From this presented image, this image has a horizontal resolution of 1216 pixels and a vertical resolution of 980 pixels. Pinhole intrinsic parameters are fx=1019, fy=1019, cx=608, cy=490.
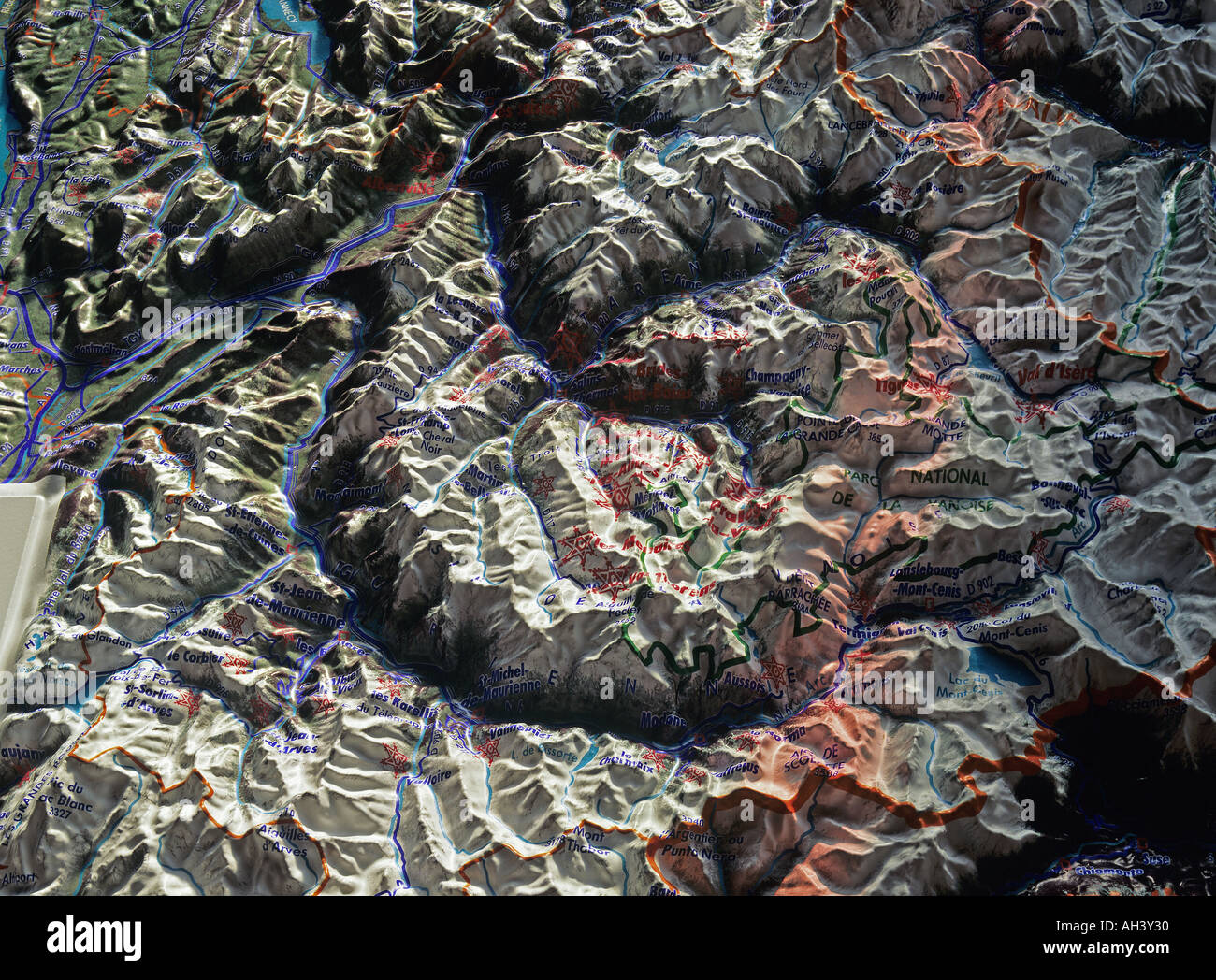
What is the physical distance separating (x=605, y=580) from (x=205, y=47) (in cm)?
757

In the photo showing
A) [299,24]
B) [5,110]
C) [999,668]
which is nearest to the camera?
[999,668]

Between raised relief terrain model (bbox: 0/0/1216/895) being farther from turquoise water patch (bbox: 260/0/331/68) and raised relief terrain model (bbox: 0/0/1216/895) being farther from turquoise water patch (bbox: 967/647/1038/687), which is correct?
turquoise water patch (bbox: 260/0/331/68)

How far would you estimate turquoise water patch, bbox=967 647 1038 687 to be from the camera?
640cm

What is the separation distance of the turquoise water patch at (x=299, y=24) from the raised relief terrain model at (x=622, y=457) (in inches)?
6.0

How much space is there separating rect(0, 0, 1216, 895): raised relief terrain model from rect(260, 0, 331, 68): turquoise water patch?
152 millimetres

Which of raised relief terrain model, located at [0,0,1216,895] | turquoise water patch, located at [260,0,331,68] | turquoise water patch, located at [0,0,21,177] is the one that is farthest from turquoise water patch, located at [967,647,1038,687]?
turquoise water patch, located at [0,0,21,177]

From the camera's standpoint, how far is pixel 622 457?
7.69m

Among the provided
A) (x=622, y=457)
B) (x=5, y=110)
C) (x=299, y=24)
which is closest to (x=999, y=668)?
(x=622, y=457)

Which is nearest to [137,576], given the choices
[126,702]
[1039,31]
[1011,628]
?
[126,702]

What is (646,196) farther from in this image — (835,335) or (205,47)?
(205,47)

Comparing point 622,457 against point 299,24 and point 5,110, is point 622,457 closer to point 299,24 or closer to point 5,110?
point 299,24

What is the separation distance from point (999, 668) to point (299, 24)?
366 inches

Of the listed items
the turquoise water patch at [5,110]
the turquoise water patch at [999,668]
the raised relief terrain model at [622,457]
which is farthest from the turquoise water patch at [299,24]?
the turquoise water patch at [999,668]
